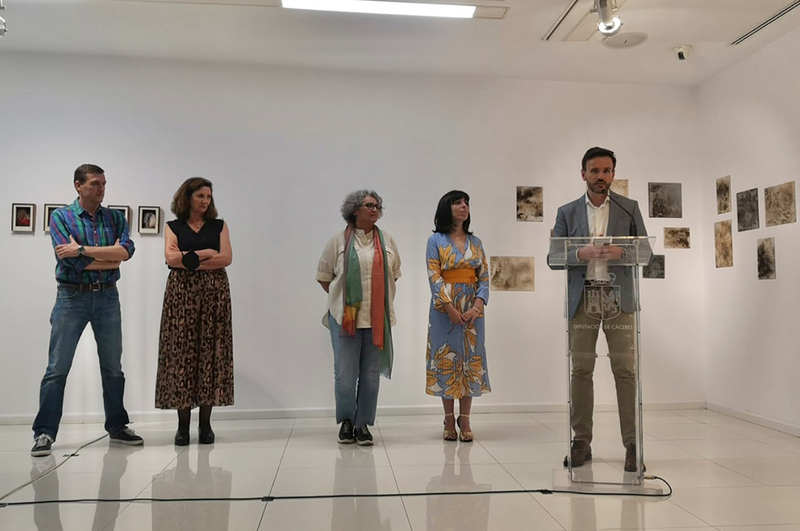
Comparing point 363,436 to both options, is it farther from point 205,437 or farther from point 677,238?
point 677,238

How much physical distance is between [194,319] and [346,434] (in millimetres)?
1194

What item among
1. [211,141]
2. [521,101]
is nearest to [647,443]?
[521,101]

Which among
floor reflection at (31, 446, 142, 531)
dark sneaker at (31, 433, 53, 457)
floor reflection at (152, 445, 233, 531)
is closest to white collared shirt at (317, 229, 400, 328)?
floor reflection at (152, 445, 233, 531)

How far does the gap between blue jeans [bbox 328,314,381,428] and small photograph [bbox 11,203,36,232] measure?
2594 millimetres

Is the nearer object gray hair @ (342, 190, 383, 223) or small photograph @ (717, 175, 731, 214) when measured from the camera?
gray hair @ (342, 190, 383, 223)

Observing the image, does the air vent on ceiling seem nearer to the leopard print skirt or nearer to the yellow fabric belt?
the yellow fabric belt

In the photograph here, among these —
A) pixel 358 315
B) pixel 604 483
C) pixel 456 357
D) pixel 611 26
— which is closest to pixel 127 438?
pixel 358 315

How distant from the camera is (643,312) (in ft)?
17.8

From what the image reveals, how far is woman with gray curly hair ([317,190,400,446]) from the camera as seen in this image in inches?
157

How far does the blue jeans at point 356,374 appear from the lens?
398cm

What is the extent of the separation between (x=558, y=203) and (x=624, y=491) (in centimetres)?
299

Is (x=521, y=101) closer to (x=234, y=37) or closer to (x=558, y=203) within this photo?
(x=558, y=203)

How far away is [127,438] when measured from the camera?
4.00m

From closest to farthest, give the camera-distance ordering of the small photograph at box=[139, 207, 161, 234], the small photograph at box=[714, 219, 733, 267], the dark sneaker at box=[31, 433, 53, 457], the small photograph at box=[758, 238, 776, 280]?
the dark sneaker at box=[31, 433, 53, 457]
the small photograph at box=[758, 238, 776, 280]
the small photograph at box=[139, 207, 161, 234]
the small photograph at box=[714, 219, 733, 267]
